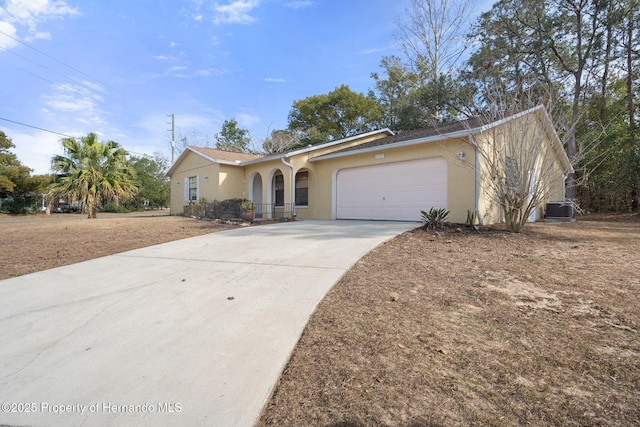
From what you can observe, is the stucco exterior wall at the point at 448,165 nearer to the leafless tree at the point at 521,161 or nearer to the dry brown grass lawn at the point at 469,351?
the leafless tree at the point at 521,161

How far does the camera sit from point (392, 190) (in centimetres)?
1173

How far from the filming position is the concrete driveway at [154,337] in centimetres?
204

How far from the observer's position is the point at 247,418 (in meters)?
1.90

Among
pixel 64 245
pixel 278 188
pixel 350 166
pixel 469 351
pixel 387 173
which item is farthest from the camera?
pixel 278 188

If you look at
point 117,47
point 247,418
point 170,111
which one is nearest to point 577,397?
point 247,418

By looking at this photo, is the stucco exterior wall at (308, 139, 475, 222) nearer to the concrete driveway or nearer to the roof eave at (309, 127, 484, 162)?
the roof eave at (309, 127, 484, 162)

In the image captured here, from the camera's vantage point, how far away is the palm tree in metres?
15.0

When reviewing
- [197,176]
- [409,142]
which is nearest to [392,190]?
[409,142]

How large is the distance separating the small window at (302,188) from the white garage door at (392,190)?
2087mm

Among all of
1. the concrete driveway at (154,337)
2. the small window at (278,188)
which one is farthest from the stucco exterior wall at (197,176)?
the concrete driveway at (154,337)

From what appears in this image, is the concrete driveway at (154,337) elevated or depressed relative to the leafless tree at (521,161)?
depressed

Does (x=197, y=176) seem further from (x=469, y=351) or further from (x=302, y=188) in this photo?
(x=469, y=351)

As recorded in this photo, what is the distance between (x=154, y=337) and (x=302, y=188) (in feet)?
42.1

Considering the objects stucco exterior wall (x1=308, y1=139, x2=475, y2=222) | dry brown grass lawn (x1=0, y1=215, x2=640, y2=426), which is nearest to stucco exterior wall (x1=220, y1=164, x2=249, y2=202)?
stucco exterior wall (x1=308, y1=139, x2=475, y2=222)
